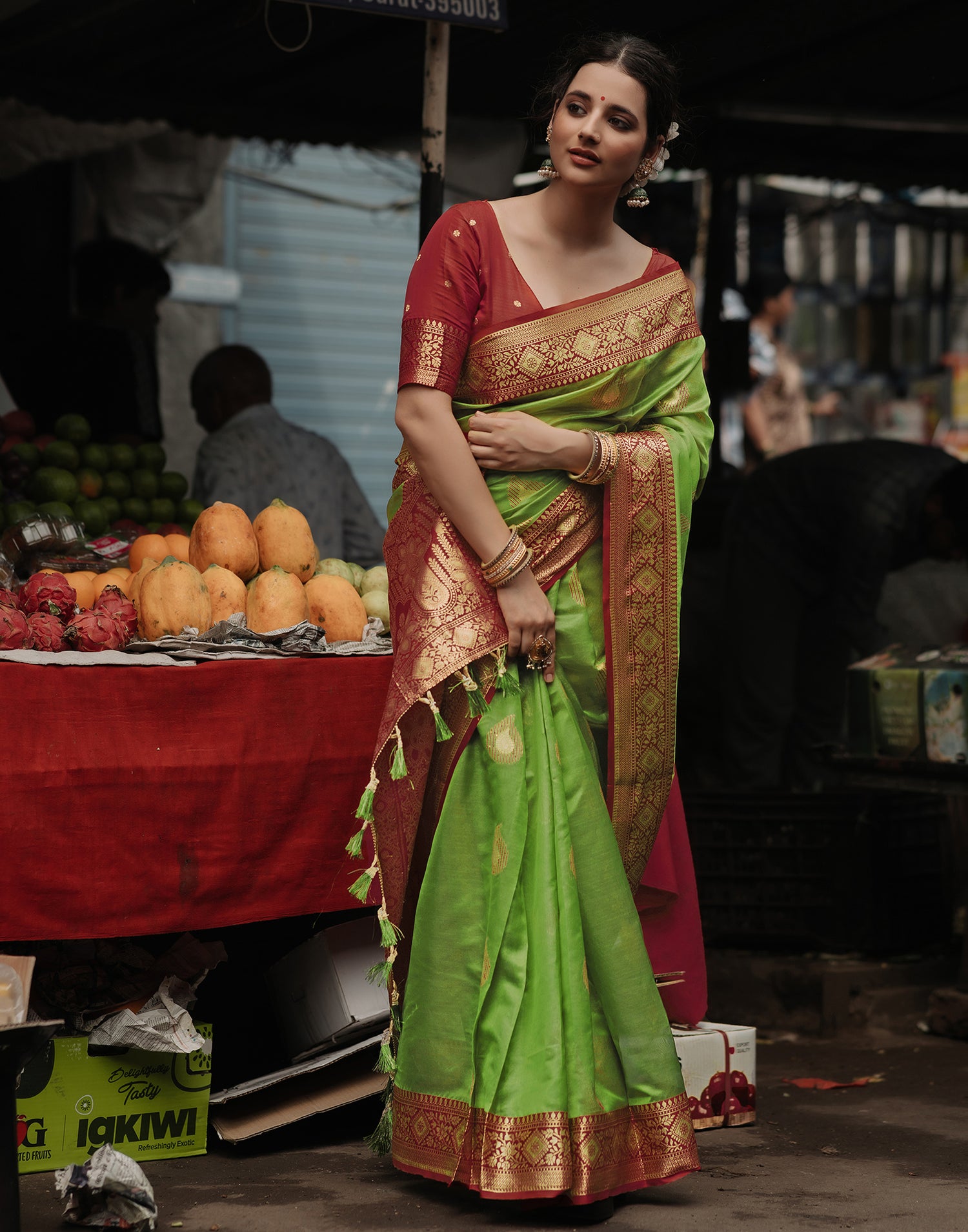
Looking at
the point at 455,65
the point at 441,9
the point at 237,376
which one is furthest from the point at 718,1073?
the point at 455,65

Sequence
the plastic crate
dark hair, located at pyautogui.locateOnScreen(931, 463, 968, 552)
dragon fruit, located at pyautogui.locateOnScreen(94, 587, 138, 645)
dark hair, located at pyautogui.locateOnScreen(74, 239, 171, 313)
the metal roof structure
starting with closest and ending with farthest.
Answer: dragon fruit, located at pyautogui.locateOnScreen(94, 587, 138, 645) < the plastic crate < the metal roof structure < dark hair, located at pyautogui.locateOnScreen(931, 463, 968, 552) < dark hair, located at pyautogui.locateOnScreen(74, 239, 171, 313)

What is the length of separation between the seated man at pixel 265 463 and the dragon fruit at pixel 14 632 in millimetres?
2006

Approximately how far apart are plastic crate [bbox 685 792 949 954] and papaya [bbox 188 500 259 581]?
66.1 inches

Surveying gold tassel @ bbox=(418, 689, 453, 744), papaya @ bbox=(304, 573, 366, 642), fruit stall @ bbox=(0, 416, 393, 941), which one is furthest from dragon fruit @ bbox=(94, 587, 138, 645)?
gold tassel @ bbox=(418, 689, 453, 744)

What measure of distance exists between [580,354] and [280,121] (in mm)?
4071

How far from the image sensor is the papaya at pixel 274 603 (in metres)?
3.57

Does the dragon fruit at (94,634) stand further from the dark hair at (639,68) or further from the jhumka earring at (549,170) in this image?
the dark hair at (639,68)

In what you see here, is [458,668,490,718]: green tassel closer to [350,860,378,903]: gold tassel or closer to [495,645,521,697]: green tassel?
[495,645,521,697]: green tassel

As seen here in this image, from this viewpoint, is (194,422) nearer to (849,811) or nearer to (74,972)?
(849,811)

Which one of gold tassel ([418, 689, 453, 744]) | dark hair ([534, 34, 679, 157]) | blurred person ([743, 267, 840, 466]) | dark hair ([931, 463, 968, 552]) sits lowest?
gold tassel ([418, 689, 453, 744])

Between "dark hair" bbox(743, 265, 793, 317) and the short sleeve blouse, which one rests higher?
"dark hair" bbox(743, 265, 793, 317)

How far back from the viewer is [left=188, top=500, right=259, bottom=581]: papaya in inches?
147

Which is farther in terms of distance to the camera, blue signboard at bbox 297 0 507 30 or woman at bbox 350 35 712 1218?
blue signboard at bbox 297 0 507 30

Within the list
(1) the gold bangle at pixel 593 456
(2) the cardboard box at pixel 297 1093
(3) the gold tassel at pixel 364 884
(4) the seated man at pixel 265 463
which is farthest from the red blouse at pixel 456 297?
(4) the seated man at pixel 265 463
